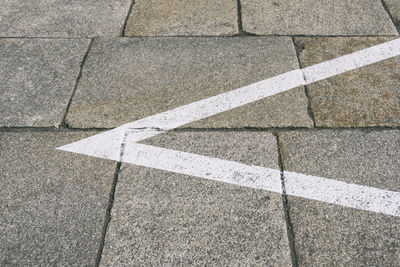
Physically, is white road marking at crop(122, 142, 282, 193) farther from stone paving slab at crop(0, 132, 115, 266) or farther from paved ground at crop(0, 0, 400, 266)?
stone paving slab at crop(0, 132, 115, 266)

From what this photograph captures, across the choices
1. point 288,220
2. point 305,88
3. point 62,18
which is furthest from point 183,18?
point 288,220

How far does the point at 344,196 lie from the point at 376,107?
902 millimetres

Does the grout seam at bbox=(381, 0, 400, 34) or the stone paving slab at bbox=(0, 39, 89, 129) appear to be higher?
the stone paving slab at bbox=(0, 39, 89, 129)

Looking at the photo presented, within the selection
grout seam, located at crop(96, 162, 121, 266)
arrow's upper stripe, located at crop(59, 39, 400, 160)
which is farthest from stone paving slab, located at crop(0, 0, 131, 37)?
grout seam, located at crop(96, 162, 121, 266)

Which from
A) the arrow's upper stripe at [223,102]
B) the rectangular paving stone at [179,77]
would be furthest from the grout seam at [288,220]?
the arrow's upper stripe at [223,102]

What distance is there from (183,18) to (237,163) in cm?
190

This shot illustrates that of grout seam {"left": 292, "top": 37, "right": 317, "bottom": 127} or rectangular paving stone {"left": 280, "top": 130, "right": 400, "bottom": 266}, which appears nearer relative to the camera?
rectangular paving stone {"left": 280, "top": 130, "right": 400, "bottom": 266}

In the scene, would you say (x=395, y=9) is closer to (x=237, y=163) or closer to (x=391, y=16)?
(x=391, y=16)

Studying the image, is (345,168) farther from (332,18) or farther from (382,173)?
(332,18)

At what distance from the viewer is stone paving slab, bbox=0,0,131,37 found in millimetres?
3762

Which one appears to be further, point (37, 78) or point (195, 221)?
Result: point (37, 78)

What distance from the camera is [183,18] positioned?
386cm

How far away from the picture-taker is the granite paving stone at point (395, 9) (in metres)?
3.76

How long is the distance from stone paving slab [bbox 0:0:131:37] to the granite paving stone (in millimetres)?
2641
